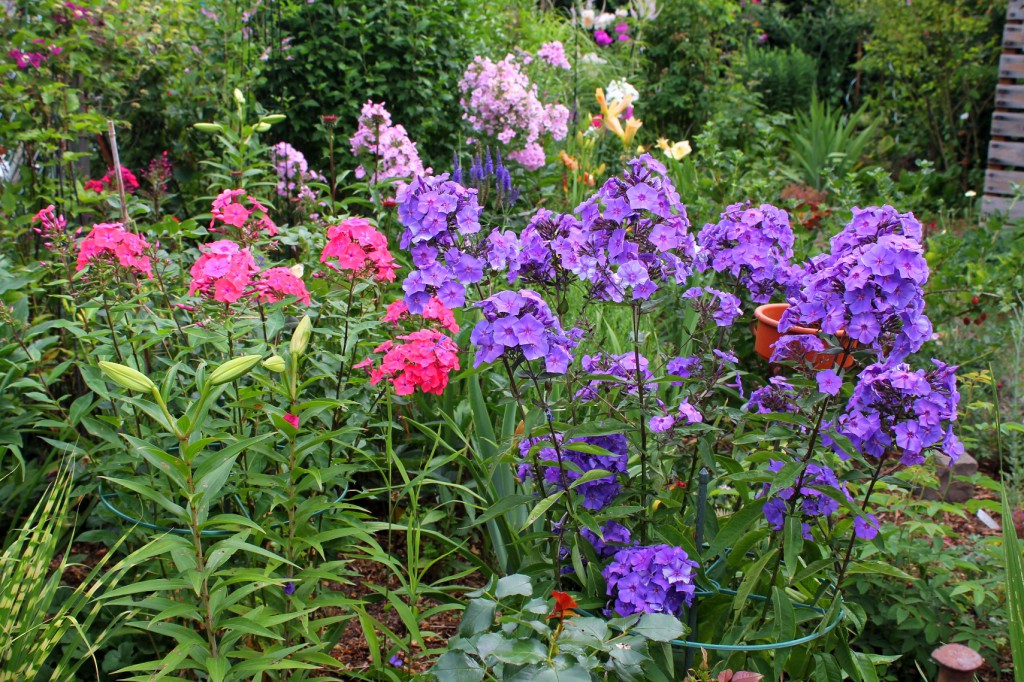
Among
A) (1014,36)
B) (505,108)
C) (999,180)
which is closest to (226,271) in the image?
(505,108)

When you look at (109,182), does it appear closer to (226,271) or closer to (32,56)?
(32,56)

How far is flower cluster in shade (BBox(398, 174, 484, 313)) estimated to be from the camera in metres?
1.88

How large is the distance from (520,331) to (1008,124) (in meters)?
6.32

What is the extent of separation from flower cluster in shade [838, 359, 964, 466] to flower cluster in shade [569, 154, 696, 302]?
453 millimetres

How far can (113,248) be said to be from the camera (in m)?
2.18

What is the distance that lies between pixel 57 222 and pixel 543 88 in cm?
495

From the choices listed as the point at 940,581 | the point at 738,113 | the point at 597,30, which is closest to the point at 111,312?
the point at 940,581

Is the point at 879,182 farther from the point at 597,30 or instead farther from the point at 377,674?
the point at 597,30

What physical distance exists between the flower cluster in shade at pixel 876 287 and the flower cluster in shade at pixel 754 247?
0.79 ft

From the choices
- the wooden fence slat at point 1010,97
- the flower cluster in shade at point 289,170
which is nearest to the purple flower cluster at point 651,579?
the flower cluster in shade at point 289,170

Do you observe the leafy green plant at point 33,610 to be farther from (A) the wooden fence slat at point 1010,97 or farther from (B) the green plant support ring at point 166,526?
(A) the wooden fence slat at point 1010,97

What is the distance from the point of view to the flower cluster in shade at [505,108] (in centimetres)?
505

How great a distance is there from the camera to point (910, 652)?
2414 millimetres

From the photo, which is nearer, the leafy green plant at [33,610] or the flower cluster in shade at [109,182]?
the leafy green plant at [33,610]
